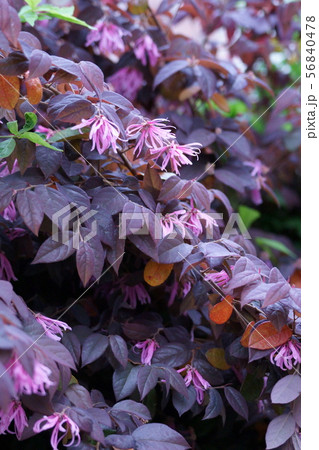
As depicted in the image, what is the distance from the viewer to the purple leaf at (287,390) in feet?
2.37

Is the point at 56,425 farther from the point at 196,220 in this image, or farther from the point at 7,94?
the point at 7,94

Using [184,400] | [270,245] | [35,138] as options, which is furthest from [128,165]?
[270,245]

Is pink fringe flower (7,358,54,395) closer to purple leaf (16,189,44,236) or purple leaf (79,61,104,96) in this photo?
purple leaf (16,189,44,236)

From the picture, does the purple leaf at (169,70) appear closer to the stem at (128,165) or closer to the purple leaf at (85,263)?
the stem at (128,165)

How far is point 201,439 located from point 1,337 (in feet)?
2.31

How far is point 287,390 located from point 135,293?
362 millimetres

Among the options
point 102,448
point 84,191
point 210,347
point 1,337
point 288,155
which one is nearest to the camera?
point 1,337

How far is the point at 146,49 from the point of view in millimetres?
1362

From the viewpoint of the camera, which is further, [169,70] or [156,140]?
[169,70]

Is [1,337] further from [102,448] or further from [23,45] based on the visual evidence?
[23,45]

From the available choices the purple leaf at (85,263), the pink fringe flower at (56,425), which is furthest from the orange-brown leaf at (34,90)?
the pink fringe flower at (56,425)

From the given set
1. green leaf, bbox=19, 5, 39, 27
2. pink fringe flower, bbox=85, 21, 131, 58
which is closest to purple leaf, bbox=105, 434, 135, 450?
green leaf, bbox=19, 5, 39, 27

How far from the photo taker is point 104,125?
77 cm
